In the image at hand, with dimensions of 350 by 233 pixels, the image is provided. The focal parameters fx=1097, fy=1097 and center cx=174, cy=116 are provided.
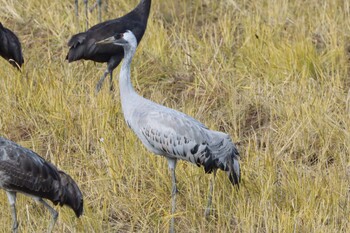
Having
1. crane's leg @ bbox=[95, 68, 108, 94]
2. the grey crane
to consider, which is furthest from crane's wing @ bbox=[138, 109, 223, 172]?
crane's leg @ bbox=[95, 68, 108, 94]

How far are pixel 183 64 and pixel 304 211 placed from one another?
3159mm

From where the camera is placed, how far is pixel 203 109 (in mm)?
8547

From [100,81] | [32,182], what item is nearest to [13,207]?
[32,182]

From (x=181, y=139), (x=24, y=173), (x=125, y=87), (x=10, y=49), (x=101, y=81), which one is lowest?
(x=101, y=81)

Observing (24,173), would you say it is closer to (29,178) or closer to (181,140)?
(29,178)

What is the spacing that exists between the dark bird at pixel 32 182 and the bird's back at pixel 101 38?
2.32 metres

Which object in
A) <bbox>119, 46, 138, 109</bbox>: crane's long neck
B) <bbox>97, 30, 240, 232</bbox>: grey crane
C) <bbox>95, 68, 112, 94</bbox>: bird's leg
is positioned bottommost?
<bbox>95, 68, 112, 94</bbox>: bird's leg

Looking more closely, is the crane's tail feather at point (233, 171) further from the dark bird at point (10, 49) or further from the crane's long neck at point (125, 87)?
the dark bird at point (10, 49)

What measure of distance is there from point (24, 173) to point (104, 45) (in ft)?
8.43

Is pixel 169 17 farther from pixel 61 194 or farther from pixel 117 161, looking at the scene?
pixel 61 194

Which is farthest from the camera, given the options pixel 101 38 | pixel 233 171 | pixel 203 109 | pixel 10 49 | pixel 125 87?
pixel 10 49

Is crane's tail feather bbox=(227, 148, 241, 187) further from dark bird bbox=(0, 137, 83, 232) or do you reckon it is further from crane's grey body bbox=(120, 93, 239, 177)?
dark bird bbox=(0, 137, 83, 232)

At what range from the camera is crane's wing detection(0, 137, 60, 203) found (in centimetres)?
669

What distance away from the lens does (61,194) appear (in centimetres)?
671
